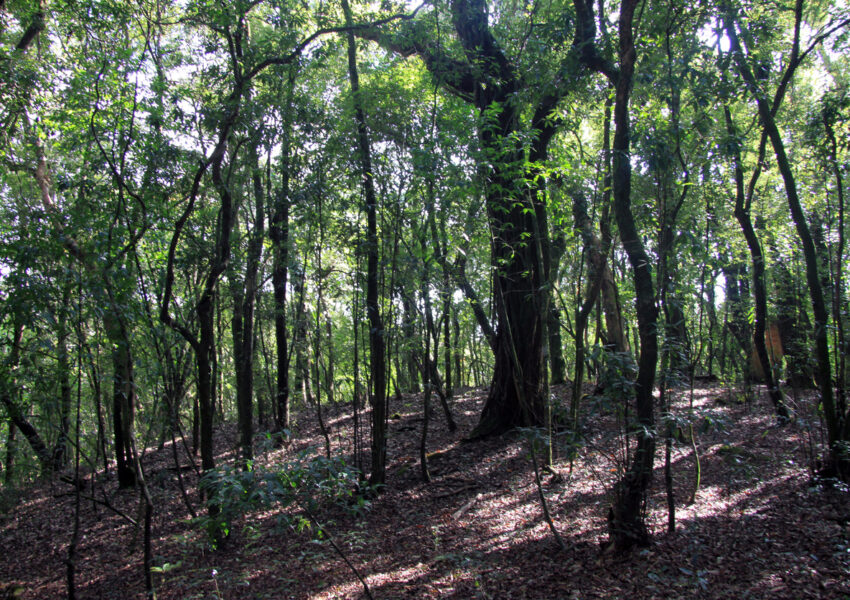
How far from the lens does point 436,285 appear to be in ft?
22.1

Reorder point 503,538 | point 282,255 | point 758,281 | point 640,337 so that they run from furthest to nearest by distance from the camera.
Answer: point 282,255 < point 758,281 < point 503,538 < point 640,337

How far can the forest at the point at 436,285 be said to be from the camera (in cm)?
435

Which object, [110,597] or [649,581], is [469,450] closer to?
[649,581]

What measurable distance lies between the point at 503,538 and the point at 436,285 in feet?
11.0

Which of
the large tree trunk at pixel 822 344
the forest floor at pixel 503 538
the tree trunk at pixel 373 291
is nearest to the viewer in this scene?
the forest floor at pixel 503 538

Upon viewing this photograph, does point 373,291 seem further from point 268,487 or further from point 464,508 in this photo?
point 268,487

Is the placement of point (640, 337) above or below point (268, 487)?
above

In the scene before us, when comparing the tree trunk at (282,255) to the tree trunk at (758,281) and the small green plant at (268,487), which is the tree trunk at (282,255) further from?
the tree trunk at (758,281)

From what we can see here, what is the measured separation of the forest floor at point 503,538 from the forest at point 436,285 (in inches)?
1.6

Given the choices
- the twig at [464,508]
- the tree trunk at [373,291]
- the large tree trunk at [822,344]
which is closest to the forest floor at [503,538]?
the twig at [464,508]

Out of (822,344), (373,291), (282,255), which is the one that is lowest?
(822,344)

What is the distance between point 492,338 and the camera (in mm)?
9797

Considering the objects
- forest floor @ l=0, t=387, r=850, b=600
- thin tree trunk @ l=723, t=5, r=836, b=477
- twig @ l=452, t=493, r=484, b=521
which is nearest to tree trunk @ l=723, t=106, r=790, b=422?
forest floor @ l=0, t=387, r=850, b=600

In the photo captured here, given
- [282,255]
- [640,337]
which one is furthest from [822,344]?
[282,255]
